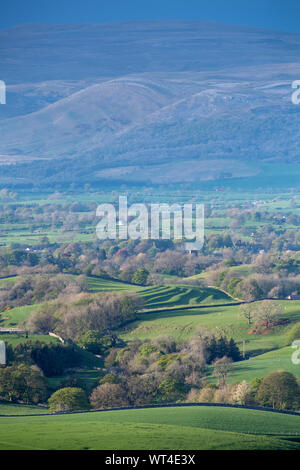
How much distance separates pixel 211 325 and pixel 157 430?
92.1 ft

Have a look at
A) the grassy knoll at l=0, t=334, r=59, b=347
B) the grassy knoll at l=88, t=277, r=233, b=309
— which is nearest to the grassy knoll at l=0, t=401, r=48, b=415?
the grassy knoll at l=0, t=334, r=59, b=347

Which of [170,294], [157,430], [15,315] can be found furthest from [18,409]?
[170,294]

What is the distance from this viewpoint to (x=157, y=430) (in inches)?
760

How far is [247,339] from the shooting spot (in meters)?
44.3

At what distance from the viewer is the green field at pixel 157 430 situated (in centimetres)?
1758

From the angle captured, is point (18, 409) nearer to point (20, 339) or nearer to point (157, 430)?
point (157, 430)

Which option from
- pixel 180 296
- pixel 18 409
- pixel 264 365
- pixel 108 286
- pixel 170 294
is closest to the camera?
pixel 18 409

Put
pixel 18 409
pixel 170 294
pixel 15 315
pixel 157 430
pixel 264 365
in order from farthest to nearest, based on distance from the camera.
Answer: pixel 170 294, pixel 15 315, pixel 264 365, pixel 18 409, pixel 157 430

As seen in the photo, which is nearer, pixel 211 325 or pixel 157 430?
pixel 157 430

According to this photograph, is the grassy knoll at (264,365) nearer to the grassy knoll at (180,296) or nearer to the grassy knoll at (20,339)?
the grassy knoll at (20,339)

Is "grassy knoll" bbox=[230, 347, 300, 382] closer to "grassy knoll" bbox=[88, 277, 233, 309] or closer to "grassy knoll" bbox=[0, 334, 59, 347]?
"grassy knoll" bbox=[0, 334, 59, 347]

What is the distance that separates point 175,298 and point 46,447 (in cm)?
4266

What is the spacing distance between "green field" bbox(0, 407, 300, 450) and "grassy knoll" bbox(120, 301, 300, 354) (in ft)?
61.2
